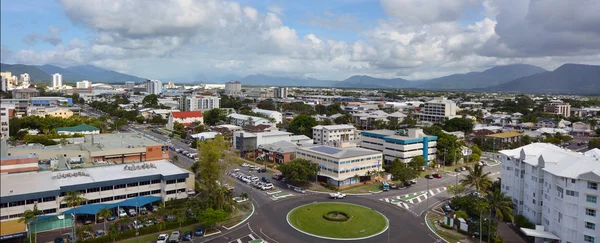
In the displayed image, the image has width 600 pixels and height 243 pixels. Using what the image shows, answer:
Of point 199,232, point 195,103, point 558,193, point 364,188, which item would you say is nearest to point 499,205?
point 558,193

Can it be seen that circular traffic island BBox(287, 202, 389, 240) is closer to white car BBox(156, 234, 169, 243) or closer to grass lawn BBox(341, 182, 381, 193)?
grass lawn BBox(341, 182, 381, 193)

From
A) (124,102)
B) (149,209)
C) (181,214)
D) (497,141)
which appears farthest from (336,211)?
(124,102)

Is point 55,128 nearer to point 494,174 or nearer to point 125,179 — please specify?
point 125,179

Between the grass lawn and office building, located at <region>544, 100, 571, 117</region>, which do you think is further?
office building, located at <region>544, 100, 571, 117</region>

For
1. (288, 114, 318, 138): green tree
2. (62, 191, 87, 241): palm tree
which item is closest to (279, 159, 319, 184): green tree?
(62, 191, 87, 241): palm tree

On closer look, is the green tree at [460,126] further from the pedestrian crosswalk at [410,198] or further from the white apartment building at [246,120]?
the pedestrian crosswalk at [410,198]


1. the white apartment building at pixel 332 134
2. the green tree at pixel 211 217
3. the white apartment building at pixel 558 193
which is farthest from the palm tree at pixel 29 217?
the white apartment building at pixel 332 134
